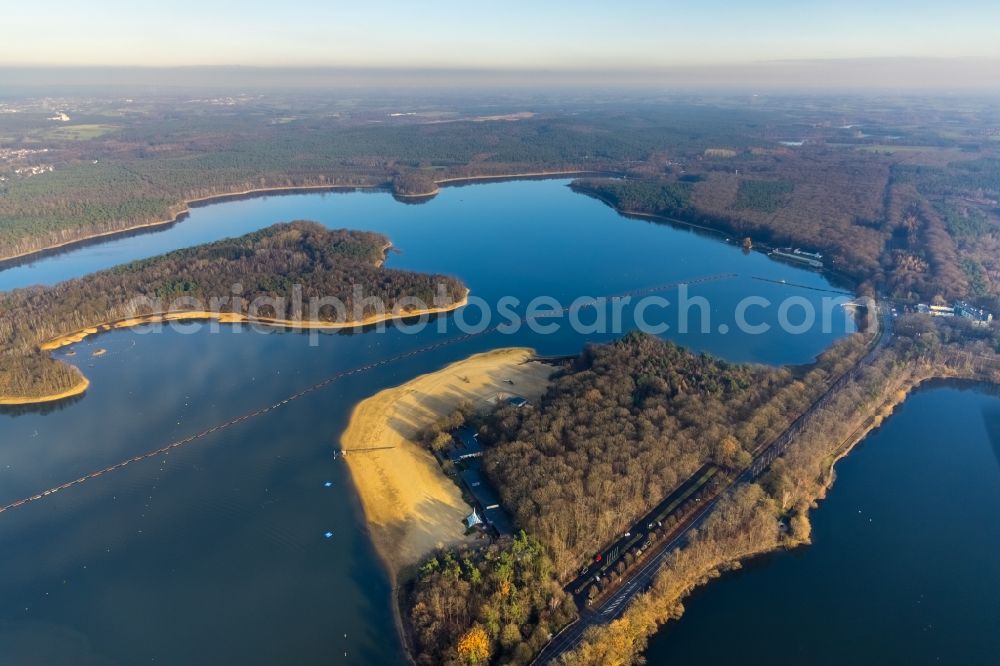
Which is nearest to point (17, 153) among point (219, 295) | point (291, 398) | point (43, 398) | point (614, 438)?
point (219, 295)

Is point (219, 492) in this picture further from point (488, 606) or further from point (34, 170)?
point (34, 170)

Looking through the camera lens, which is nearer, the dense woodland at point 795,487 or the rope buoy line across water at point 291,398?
the dense woodland at point 795,487

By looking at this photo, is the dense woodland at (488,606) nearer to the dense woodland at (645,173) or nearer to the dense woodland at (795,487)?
the dense woodland at (795,487)

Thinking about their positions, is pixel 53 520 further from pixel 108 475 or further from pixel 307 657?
pixel 307 657

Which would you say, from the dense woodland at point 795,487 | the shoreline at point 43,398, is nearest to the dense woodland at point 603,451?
the dense woodland at point 795,487

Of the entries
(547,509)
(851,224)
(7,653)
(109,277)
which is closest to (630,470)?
(547,509)
